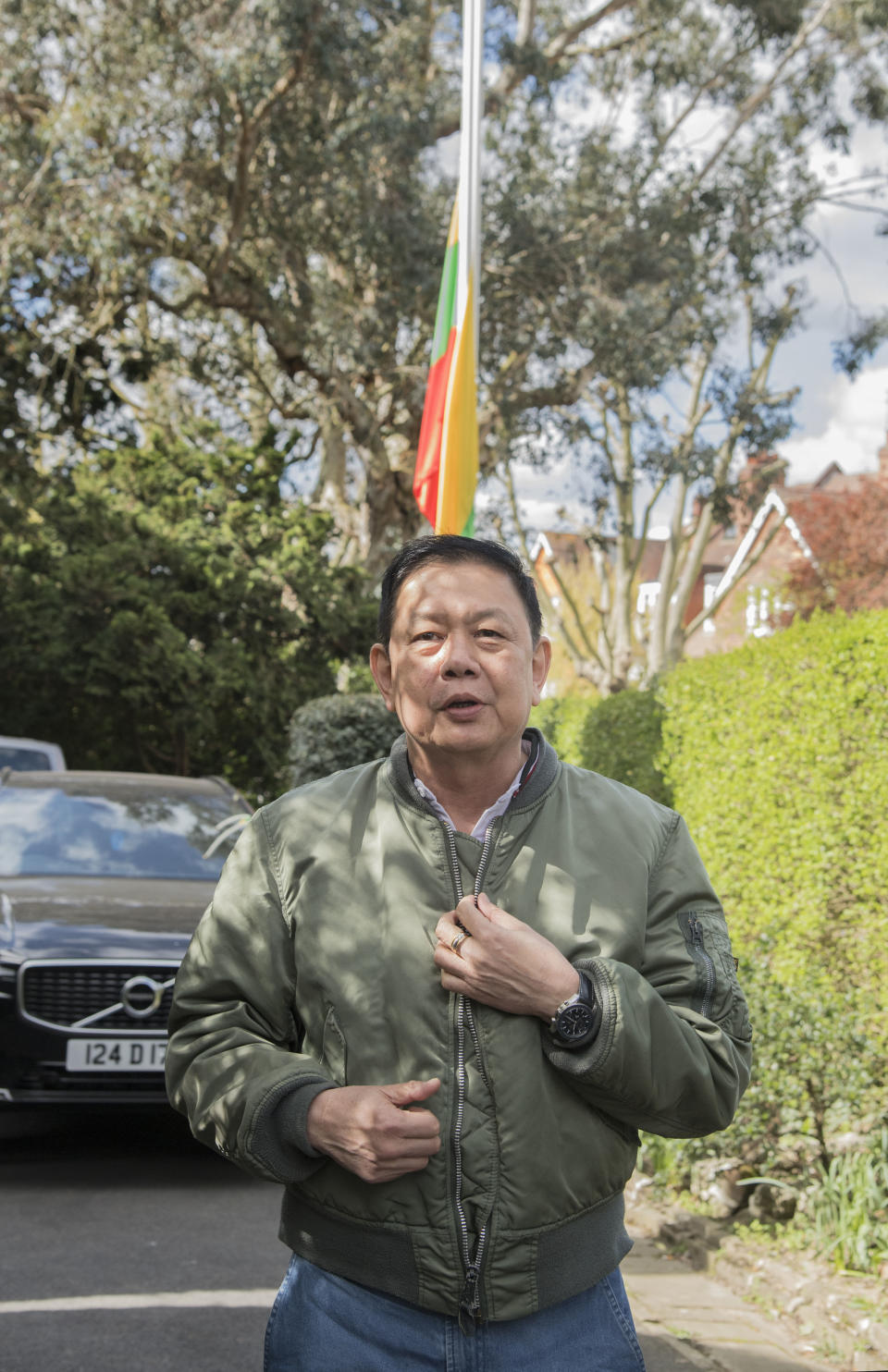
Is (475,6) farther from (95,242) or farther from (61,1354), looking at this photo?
(61,1354)

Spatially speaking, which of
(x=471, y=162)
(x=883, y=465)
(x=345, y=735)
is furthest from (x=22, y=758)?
(x=883, y=465)

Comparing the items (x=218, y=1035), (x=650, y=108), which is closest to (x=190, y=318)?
(x=650, y=108)

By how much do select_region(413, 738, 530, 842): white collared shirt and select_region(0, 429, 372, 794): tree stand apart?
14972 mm

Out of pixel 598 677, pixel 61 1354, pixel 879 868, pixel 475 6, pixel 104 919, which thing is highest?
pixel 475 6

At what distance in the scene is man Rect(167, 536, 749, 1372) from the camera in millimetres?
2010

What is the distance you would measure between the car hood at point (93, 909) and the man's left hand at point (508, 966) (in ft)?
15.4

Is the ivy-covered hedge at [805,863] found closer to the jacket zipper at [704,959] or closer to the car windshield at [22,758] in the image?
the jacket zipper at [704,959]

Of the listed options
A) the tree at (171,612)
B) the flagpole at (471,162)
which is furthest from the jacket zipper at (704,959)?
the tree at (171,612)

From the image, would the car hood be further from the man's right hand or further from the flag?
the man's right hand

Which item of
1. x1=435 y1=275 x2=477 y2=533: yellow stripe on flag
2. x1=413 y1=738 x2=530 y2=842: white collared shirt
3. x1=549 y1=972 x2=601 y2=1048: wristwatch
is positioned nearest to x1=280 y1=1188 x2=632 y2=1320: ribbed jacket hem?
x1=549 y1=972 x2=601 y2=1048: wristwatch

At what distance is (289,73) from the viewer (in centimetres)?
1551

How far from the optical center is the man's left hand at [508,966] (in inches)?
79.3

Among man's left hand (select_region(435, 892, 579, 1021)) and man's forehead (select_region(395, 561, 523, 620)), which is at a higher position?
man's forehead (select_region(395, 561, 523, 620))

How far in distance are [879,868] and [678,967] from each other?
399cm
